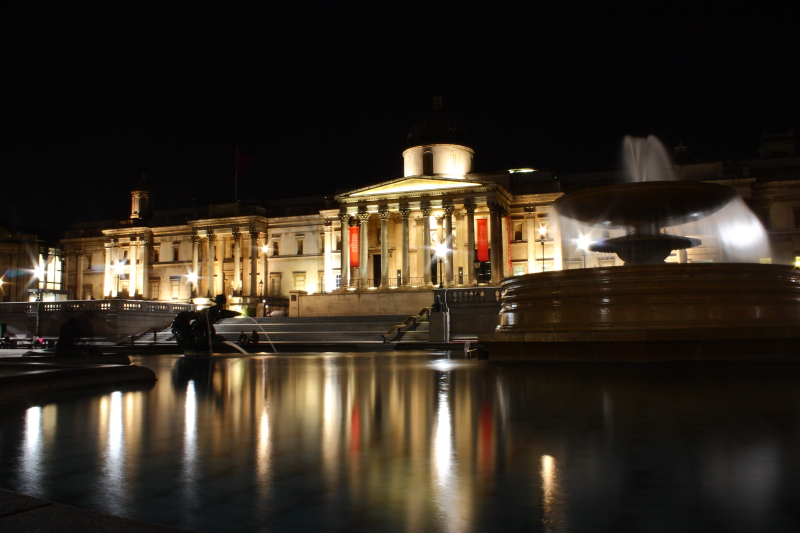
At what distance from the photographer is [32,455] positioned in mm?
3721

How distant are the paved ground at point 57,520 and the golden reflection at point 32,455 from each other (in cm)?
41

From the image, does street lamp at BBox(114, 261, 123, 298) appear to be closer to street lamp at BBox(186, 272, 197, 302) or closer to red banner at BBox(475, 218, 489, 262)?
street lamp at BBox(186, 272, 197, 302)

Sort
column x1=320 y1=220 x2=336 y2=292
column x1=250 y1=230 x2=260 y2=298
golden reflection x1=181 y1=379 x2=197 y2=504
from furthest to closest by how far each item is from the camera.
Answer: column x1=250 y1=230 x2=260 y2=298 < column x1=320 y1=220 x2=336 y2=292 < golden reflection x1=181 y1=379 x2=197 y2=504

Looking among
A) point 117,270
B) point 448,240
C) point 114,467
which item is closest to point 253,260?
point 117,270

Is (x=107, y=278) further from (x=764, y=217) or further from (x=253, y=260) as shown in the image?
(x=764, y=217)

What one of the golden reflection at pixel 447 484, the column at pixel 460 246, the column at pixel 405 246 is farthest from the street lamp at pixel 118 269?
the golden reflection at pixel 447 484

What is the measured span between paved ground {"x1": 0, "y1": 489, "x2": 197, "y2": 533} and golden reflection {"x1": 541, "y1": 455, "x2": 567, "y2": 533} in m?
1.33

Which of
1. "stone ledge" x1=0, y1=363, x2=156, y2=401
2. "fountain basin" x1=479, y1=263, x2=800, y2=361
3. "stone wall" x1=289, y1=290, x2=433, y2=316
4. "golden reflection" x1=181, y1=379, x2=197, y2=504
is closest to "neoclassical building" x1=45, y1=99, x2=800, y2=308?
"stone wall" x1=289, y1=290, x2=433, y2=316

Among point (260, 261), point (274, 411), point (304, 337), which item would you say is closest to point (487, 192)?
point (304, 337)

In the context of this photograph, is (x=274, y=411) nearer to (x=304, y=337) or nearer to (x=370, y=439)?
(x=370, y=439)

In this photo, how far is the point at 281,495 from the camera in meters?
2.80

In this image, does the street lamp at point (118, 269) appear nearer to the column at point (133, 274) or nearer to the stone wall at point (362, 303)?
the column at point (133, 274)

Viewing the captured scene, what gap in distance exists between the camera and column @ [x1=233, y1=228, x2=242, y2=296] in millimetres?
56719

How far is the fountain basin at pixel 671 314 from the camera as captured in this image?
9445mm
